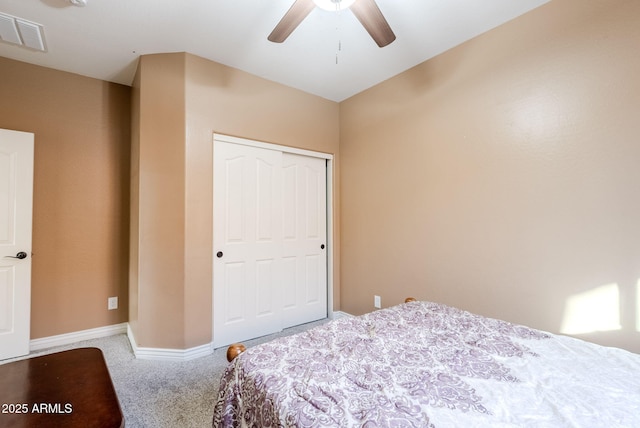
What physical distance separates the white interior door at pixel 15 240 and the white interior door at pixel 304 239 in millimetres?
2197

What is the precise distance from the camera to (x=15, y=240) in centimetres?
233

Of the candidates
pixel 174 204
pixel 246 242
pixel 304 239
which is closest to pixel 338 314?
pixel 304 239

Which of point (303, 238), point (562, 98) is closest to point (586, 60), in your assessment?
point (562, 98)

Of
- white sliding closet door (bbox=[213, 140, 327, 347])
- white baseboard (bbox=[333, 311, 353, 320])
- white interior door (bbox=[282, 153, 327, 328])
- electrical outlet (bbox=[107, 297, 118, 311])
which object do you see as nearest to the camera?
white sliding closet door (bbox=[213, 140, 327, 347])

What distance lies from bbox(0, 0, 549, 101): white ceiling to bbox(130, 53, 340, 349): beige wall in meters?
0.25

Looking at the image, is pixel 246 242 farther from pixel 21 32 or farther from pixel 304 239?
pixel 21 32

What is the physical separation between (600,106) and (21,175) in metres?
4.24

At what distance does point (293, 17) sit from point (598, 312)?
7.95 feet

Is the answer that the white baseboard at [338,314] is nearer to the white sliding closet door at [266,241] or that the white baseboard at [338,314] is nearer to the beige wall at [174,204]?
the white sliding closet door at [266,241]

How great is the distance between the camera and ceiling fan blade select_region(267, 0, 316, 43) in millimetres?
1408

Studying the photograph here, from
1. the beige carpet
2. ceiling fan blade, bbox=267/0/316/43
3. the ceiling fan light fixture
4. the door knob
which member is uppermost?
the ceiling fan light fixture

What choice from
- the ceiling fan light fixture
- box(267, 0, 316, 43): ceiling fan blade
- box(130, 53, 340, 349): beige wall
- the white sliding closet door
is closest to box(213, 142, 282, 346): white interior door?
the white sliding closet door

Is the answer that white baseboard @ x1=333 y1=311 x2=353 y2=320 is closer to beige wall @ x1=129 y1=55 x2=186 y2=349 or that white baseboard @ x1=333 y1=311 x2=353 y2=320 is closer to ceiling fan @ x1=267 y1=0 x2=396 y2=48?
beige wall @ x1=129 y1=55 x2=186 y2=349

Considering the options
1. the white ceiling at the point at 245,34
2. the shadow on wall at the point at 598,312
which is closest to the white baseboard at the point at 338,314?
the shadow on wall at the point at 598,312
